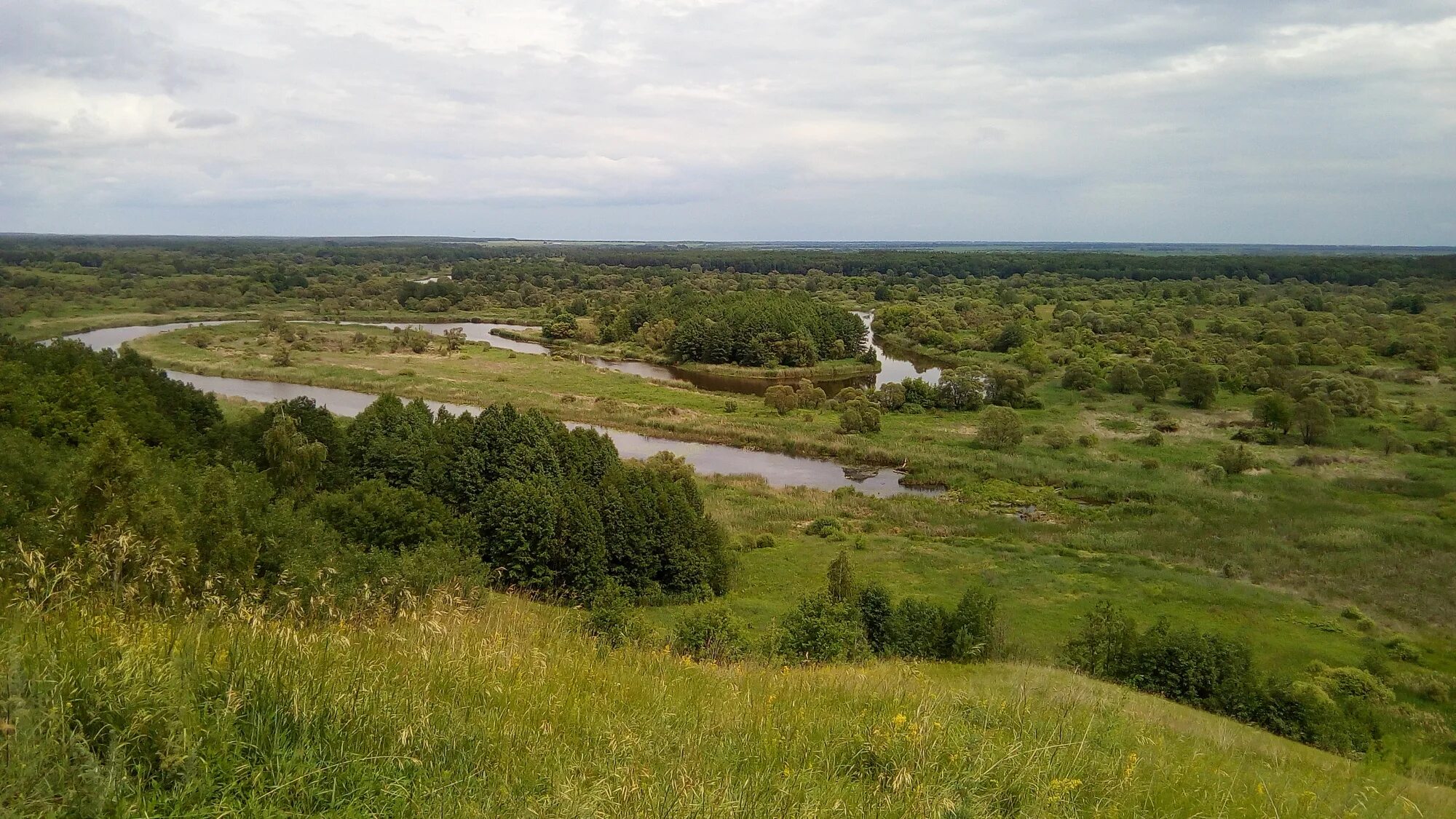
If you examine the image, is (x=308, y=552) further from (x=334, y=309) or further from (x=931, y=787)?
(x=334, y=309)

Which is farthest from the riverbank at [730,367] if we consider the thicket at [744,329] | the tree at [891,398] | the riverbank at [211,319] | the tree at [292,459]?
the tree at [292,459]

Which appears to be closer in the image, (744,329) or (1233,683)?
(1233,683)

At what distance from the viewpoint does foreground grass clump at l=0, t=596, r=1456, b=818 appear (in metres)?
3.15

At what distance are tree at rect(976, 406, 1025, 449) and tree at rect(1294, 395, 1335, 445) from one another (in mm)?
15626

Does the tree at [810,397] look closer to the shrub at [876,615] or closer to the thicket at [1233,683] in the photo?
the shrub at [876,615]

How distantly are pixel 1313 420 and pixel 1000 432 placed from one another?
1751cm

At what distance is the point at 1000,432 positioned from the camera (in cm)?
4403

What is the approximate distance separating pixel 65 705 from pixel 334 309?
106m

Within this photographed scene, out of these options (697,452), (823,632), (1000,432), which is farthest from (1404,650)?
(697,452)

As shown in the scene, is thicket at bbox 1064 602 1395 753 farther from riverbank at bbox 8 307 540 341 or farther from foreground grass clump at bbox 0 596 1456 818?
riverbank at bbox 8 307 540 341

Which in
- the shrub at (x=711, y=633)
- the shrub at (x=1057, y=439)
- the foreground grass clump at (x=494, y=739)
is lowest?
the shrub at (x=1057, y=439)

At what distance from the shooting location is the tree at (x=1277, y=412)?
44.3 m

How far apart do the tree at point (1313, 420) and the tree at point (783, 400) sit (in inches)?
1162

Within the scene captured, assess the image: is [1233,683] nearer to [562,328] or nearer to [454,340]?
[454,340]
